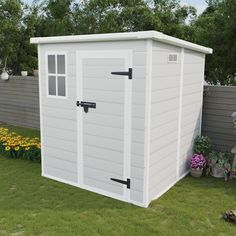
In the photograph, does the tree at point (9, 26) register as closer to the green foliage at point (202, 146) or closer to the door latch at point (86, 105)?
the door latch at point (86, 105)

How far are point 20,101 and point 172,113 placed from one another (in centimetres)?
526

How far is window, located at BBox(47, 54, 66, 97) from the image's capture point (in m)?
4.45

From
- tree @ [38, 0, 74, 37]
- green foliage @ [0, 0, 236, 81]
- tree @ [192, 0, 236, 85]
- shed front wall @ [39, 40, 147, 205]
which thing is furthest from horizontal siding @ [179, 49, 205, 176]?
tree @ [38, 0, 74, 37]

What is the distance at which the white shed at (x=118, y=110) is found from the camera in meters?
3.79

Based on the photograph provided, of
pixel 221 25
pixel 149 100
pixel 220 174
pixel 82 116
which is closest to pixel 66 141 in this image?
pixel 82 116

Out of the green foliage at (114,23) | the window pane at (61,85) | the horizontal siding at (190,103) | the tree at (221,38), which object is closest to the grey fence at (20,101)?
the green foliage at (114,23)

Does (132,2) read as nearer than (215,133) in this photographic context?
No

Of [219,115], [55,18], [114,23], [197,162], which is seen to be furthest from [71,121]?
[55,18]

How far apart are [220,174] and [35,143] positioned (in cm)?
329

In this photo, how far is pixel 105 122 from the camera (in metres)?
4.16

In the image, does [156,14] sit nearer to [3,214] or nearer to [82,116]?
[82,116]

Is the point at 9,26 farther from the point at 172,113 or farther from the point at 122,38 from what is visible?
the point at 172,113

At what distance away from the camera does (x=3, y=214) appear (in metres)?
3.82

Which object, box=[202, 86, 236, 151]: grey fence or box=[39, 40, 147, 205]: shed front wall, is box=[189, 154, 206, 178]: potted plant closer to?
box=[202, 86, 236, 151]: grey fence
